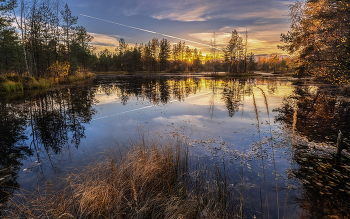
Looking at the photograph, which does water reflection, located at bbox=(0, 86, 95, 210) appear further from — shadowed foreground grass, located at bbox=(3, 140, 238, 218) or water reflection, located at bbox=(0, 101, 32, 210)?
shadowed foreground grass, located at bbox=(3, 140, 238, 218)

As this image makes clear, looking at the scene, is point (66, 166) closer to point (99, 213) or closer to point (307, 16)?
point (99, 213)

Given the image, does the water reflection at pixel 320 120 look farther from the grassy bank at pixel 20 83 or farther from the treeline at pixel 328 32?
the grassy bank at pixel 20 83

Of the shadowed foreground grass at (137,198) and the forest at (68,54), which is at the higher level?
the forest at (68,54)

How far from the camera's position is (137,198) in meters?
3.79

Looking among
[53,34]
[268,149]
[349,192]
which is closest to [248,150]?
[268,149]

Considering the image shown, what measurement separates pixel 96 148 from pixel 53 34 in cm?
3859

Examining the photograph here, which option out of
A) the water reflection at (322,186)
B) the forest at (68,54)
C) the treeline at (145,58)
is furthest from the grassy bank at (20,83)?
the treeline at (145,58)

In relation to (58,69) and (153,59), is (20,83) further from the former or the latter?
(153,59)

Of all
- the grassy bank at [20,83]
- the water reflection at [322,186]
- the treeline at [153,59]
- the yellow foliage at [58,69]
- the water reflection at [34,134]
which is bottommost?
the water reflection at [322,186]

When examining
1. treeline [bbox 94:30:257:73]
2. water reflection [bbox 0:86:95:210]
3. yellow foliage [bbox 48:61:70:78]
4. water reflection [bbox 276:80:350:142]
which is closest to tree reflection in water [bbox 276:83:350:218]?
water reflection [bbox 276:80:350:142]

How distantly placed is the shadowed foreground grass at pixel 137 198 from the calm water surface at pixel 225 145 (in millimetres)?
599

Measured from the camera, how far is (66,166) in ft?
18.6

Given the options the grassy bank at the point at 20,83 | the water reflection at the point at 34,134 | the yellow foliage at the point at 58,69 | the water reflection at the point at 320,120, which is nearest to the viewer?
the water reflection at the point at 34,134

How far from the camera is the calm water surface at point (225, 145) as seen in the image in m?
4.31
